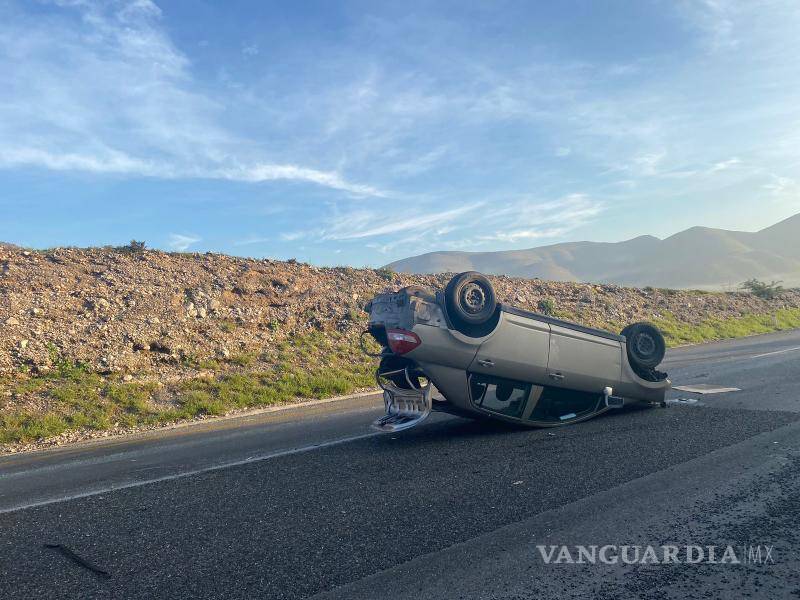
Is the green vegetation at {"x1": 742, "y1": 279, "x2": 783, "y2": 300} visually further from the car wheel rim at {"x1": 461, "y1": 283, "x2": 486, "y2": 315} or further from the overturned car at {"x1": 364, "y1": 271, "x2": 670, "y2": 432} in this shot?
the car wheel rim at {"x1": 461, "y1": 283, "x2": 486, "y2": 315}

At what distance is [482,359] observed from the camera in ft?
21.2

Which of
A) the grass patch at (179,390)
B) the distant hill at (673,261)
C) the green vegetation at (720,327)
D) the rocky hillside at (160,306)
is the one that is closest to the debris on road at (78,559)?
the grass patch at (179,390)

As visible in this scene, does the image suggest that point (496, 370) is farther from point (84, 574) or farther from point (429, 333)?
point (84, 574)

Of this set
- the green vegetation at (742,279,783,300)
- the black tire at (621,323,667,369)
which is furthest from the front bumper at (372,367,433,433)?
the green vegetation at (742,279,783,300)

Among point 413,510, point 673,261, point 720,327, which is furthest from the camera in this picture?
point 673,261

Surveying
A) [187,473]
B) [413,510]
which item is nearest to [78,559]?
[187,473]

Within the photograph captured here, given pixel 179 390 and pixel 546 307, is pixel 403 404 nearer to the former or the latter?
pixel 179 390

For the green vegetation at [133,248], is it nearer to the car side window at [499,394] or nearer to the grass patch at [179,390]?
the grass patch at [179,390]

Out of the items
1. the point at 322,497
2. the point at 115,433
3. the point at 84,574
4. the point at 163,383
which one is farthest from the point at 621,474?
the point at 163,383

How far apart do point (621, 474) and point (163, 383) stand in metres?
9.27

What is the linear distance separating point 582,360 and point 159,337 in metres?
9.73

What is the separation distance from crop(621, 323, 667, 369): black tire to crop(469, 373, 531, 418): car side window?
2052 millimetres

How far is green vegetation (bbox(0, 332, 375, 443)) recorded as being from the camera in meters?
9.30

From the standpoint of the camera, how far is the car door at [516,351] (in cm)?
648
